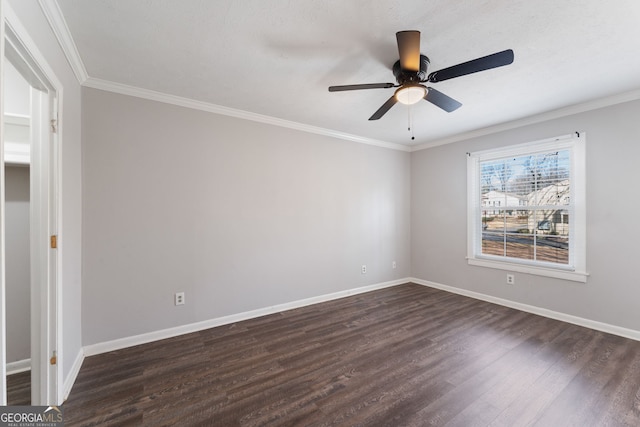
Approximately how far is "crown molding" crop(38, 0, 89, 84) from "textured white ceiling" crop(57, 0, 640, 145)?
4cm

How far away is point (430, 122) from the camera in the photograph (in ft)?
11.7

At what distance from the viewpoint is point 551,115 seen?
10.6 ft

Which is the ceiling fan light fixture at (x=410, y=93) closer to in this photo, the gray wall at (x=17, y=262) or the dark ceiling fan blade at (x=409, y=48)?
the dark ceiling fan blade at (x=409, y=48)

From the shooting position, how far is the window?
3.11m

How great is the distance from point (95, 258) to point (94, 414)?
4.34 ft

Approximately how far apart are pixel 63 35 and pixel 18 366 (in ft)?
8.65

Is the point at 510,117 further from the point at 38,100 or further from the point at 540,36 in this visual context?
the point at 38,100

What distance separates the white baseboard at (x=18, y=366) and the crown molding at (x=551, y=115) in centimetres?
571

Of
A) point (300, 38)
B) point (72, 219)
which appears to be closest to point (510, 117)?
point (300, 38)

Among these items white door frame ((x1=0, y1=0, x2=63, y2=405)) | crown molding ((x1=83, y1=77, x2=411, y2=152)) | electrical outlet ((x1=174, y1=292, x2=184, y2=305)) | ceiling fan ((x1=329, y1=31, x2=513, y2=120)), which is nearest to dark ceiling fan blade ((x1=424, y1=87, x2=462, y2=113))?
ceiling fan ((x1=329, y1=31, x2=513, y2=120))

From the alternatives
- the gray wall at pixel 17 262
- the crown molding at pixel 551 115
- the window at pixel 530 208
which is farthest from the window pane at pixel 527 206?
the gray wall at pixel 17 262

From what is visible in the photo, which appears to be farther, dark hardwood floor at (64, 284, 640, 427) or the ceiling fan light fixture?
the ceiling fan light fixture

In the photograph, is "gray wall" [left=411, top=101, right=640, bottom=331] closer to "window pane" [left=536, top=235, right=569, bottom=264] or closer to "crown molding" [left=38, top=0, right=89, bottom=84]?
"window pane" [left=536, top=235, right=569, bottom=264]

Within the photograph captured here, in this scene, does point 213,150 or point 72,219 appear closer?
point 72,219
